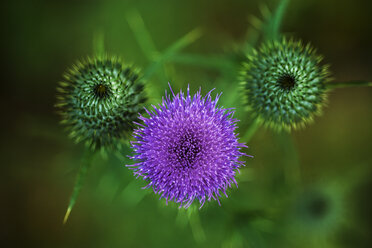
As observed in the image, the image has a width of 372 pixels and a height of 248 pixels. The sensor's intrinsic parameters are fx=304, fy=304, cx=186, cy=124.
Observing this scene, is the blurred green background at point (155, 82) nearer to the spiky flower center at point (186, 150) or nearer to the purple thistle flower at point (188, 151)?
the purple thistle flower at point (188, 151)

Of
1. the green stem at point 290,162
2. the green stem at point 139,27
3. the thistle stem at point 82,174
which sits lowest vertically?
the thistle stem at point 82,174

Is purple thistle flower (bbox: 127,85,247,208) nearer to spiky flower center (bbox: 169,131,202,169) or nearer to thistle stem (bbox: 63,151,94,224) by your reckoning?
spiky flower center (bbox: 169,131,202,169)

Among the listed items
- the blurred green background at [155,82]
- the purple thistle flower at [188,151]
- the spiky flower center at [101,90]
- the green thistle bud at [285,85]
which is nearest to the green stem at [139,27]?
the blurred green background at [155,82]

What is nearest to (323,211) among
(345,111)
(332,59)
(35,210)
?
(345,111)

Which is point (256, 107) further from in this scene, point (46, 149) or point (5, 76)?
point (5, 76)

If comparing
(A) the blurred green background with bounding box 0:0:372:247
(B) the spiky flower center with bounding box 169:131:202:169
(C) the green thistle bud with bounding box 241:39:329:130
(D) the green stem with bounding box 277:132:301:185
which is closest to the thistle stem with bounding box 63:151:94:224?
(B) the spiky flower center with bounding box 169:131:202:169

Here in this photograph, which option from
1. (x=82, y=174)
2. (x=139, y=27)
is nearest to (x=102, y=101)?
(x=82, y=174)
